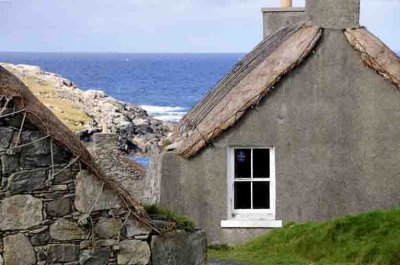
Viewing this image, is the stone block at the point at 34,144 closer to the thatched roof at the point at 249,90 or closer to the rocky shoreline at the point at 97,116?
the thatched roof at the point at 249,90

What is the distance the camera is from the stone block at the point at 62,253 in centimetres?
1044

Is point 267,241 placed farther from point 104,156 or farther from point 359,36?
point 104,156

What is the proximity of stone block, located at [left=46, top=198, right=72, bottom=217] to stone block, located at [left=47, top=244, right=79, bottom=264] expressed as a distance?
295 mm

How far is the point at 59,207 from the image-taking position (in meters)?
10.4

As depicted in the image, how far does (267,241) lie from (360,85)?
398cm

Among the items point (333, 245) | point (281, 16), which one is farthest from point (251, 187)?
point (281, 16)

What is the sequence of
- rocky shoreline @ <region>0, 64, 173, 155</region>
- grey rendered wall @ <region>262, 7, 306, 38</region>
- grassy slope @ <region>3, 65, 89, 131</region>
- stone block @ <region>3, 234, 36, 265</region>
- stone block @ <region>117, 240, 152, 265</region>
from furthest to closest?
grassy slope @ <region>3, 65, 89, 131</region> < rocky shoreline @ <region>0, 64, 173, 155</region> < grey rendered wall @ <region>262, 7, 306, 38</region> < stone block @ <region>117, 240, 152, 265</region> < stone block @ <region>3, 234, 36, 265</region>

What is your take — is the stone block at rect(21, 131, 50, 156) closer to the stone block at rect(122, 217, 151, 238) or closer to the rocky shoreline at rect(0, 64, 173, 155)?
the stone block at rect(122, 217, 151, 238)

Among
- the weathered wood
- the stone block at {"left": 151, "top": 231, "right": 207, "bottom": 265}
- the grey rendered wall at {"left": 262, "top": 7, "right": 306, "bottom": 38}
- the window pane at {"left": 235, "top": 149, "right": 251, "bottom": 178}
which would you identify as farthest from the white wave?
the stone block at {"left": 151, "top": 231, "right": 207, "bottom": 265}

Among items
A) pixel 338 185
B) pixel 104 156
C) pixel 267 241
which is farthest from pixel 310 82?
pixel 104 156

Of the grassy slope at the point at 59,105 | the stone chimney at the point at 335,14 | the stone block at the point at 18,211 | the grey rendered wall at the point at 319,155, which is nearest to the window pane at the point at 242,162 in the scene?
the grey rendered wall at the point at 319,155

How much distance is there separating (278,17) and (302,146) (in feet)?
18.0

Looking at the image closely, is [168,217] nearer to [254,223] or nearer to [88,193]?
[88,193]

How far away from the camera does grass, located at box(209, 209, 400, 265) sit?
15070 mm
